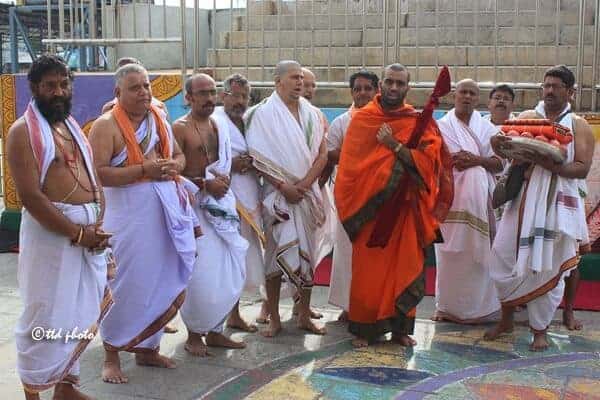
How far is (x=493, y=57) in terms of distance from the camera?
24.2 feet

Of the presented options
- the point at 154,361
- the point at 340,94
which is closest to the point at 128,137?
the point at 154,361

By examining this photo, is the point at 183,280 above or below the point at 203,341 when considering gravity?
above

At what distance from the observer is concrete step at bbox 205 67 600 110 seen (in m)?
7.46

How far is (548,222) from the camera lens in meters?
5.11

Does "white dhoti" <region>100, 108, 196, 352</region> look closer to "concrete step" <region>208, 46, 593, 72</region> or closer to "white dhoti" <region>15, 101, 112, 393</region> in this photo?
"white dhoti" <region>15, 101, 112, 393</region>

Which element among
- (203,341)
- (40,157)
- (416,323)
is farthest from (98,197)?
(416,323)

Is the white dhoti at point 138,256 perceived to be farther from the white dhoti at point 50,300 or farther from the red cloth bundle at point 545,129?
the red cloth bundle at point 545,129

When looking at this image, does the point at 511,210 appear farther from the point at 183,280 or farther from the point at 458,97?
the point at 183,280

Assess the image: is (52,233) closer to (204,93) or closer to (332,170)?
(204,93)

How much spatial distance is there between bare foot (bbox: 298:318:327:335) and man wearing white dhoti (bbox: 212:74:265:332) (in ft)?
1.08

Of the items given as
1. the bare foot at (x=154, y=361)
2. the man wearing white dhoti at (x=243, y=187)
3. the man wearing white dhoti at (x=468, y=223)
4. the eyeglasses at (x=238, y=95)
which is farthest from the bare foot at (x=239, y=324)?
the eyeglasses at (x=238, y=95)

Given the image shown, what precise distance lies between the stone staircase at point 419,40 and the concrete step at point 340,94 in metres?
0.01

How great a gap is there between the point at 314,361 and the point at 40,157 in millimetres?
2111

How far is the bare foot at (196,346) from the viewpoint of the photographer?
16.2 feet
